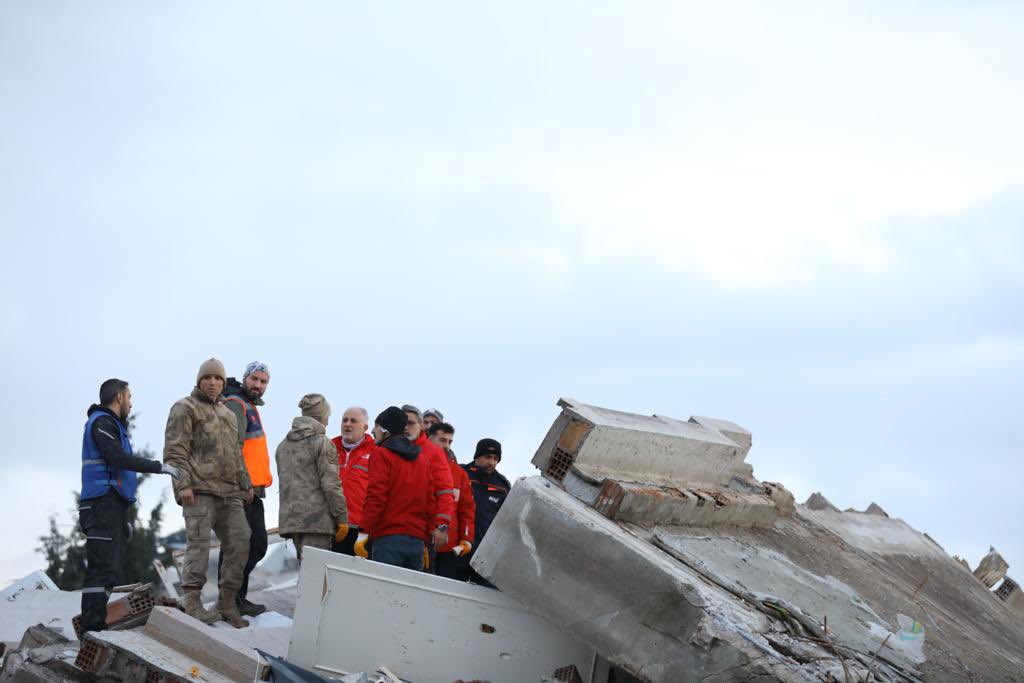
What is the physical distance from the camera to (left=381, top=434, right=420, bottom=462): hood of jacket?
677 centimetres

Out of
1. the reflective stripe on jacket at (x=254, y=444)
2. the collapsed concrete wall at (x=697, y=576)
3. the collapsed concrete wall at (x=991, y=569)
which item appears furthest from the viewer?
the collapsed concrete wall at (x=991, y=569)

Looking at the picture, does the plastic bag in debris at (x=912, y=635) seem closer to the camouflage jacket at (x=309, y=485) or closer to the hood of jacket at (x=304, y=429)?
the camouflage jacket at (x=309, y=485)

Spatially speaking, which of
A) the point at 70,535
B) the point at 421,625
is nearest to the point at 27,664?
the point at 421,625

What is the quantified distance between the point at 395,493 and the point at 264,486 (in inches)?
75.6

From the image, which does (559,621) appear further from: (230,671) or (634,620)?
(230,671)

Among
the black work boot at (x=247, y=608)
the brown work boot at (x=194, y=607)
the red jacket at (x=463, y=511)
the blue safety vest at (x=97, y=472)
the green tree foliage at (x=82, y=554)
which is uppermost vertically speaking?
the red jacket at (x=463, y=511)

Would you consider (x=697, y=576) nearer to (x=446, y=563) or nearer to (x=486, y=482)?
(x=446, y=563)

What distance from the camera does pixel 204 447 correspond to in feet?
24.1

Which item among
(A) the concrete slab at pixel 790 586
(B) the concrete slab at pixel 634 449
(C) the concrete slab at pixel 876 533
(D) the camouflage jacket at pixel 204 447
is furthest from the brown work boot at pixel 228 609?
(C) the concrete slab at pixel 876 533

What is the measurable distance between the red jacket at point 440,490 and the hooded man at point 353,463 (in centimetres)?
56

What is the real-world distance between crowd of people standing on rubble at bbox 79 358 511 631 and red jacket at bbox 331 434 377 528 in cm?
1

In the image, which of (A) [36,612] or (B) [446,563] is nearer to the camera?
(B) [446,563]

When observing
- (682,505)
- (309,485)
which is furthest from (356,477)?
(682,505)

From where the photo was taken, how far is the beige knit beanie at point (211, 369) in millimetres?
7457
